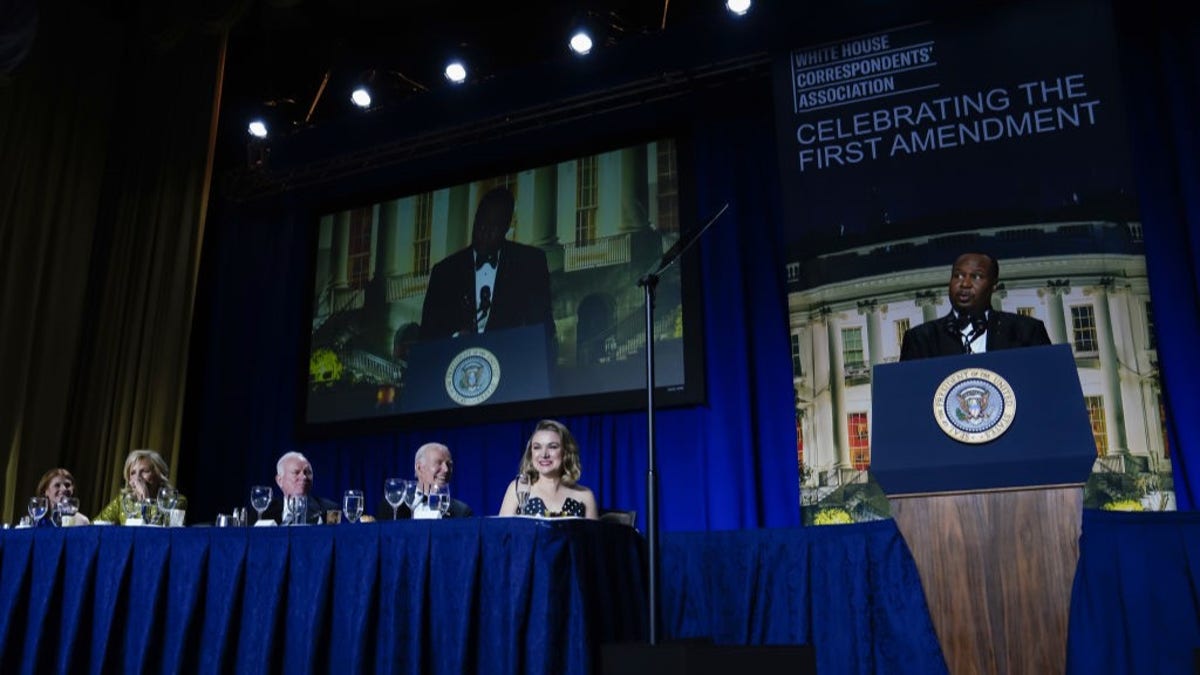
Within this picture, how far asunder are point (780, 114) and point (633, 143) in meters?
1.03

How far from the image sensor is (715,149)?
19.2 feet

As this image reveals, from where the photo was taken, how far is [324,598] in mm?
2496

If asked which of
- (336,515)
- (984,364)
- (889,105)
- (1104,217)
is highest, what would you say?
(889,105)

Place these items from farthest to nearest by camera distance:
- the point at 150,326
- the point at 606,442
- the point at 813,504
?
the point at 150,326 → the point at 606,442 → the point at 813,504

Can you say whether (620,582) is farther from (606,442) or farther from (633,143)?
(633,143)

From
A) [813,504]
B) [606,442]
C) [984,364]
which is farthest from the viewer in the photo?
[606,442]

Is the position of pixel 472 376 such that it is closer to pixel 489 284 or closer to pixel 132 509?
pixel 489 284

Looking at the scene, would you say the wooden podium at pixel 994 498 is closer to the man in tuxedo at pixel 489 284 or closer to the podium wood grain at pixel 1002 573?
the podium wood grain at pixel 1002 573

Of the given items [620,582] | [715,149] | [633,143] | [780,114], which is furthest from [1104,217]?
[620,582]

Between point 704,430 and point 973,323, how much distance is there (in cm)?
154

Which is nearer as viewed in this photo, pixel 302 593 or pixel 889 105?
pixel 302 593

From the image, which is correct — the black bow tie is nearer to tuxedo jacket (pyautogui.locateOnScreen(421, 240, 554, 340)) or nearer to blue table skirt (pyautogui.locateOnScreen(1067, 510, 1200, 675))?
tuxedo jacket (pyautogui.locateOnScreen(421, 240, 554, 340))

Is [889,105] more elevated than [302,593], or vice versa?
[889,105]

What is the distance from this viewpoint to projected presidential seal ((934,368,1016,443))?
2314mm
